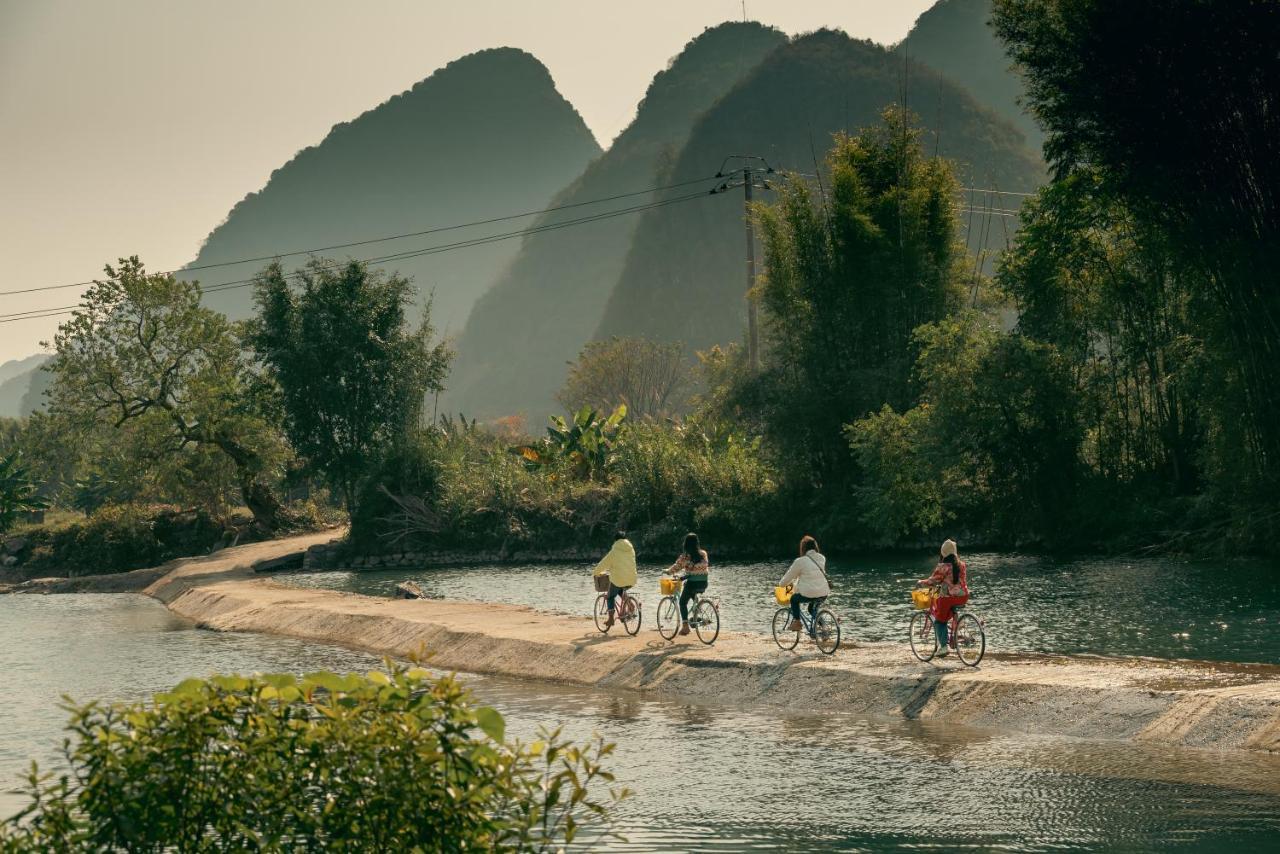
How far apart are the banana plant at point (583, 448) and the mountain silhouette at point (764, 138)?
378 feet

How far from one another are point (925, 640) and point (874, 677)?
1.64 m

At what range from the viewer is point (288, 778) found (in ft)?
23.6

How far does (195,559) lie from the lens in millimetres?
61219

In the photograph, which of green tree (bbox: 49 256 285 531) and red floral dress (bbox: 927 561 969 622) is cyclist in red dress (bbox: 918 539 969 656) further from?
green tree (bbox: 49 256 285 531)

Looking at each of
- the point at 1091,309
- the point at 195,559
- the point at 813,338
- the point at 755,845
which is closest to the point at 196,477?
the point at 195,559

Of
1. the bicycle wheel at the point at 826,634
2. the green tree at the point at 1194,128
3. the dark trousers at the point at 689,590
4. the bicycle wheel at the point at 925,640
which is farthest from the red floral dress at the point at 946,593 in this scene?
the green tree at the point at 1194,128

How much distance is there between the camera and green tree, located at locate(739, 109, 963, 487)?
175ft

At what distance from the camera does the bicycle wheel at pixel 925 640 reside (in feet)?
73.3

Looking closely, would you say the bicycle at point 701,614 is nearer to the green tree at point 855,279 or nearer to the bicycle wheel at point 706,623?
the bicycle wheel at point 706,623

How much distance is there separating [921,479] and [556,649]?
24305mm

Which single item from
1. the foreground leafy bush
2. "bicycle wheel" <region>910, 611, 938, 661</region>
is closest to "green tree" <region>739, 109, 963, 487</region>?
"bicycle wheel" <region>910, 611, 938, 661</region>

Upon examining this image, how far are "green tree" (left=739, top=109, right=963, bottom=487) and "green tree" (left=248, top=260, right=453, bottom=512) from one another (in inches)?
916

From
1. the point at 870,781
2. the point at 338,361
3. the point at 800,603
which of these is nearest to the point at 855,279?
the point at 338,361

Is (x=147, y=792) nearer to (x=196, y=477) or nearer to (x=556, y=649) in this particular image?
(x=556, y=649)
